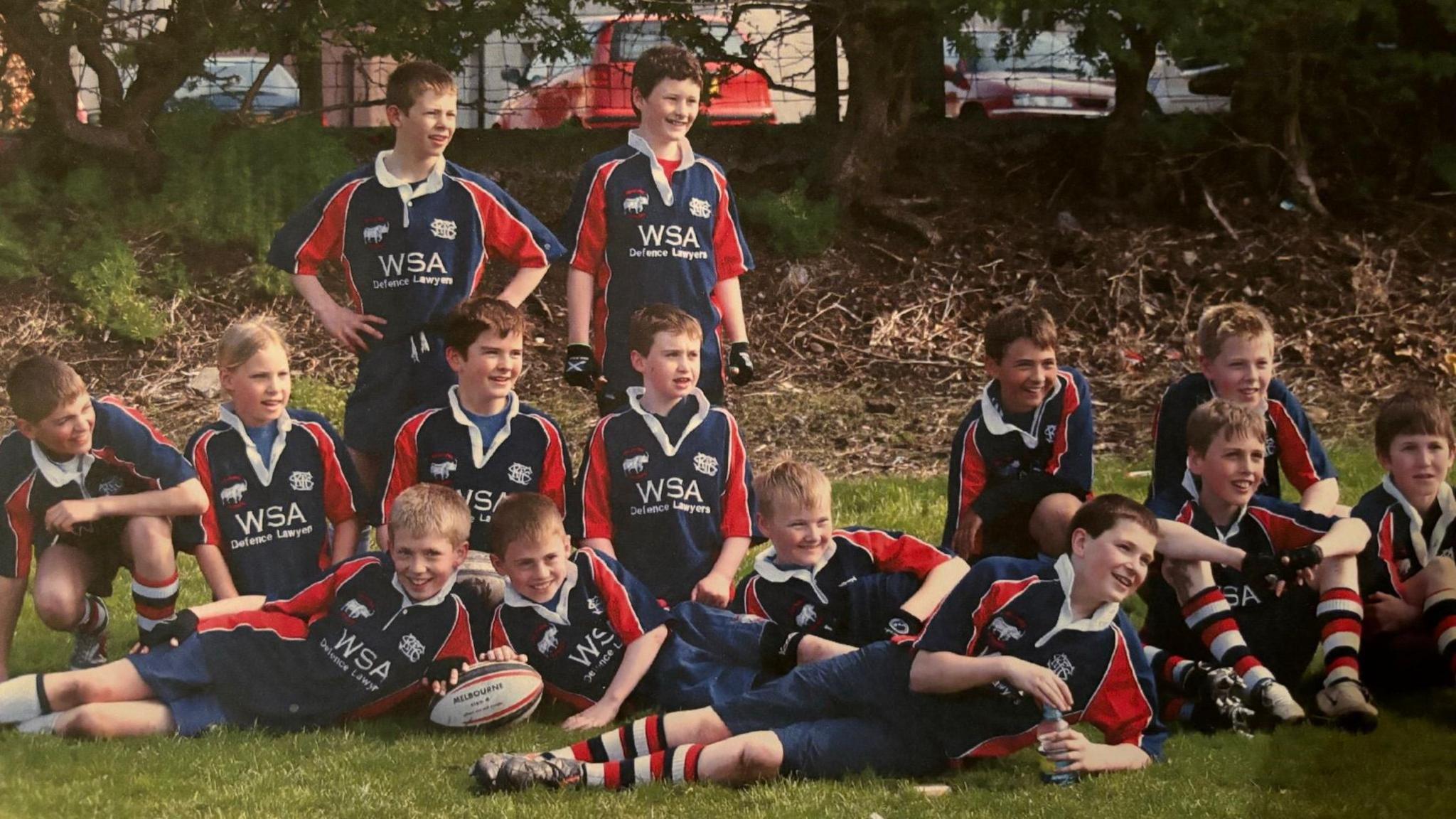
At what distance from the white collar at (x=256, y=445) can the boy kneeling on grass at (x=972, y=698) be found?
1181mm

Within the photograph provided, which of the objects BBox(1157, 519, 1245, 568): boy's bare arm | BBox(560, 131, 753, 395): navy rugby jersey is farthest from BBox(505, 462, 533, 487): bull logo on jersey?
BBox(1157, 519, 1245, 568): boy's bare arm

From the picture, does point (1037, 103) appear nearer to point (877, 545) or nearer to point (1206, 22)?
point (1206, 22)

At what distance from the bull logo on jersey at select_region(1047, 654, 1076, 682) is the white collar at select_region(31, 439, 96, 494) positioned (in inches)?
92.0

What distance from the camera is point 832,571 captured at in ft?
12.7

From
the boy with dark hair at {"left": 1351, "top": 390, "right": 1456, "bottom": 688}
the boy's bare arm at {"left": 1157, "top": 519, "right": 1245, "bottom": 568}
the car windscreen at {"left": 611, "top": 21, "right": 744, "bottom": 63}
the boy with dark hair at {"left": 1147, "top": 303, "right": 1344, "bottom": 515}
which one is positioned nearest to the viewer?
the boy's bare arm at {"left": 1157, "top": 519, "right": 1245, "bottom": 568}

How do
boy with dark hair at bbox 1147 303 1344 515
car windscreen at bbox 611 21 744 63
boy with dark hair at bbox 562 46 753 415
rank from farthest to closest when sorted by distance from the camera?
Result: car windscreen at bbox 611 21 744 63
boy with dark hair at bbox 562 46 753 415
boy with dark hair at bbox 1147 303 1344 515

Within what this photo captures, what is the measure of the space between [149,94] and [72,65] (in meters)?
0.35

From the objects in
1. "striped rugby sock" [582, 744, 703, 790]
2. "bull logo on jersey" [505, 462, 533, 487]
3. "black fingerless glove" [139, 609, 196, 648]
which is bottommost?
"striped rugby sock" [582, 744, 703, 790]

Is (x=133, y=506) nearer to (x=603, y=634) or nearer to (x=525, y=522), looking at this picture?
(x=525, y=522)

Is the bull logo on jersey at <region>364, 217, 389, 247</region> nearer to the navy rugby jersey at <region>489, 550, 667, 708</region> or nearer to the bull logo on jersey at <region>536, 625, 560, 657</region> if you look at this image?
the navy rugby jersey at <region>489, 550, 667, 708</region>

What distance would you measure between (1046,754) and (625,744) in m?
0.87

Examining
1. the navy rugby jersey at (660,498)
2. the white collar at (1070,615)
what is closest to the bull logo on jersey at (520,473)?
the navy rugby jersey at (660,498)

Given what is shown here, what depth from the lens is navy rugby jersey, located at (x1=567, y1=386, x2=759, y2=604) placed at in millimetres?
4109

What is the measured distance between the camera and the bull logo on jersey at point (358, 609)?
3.81m
